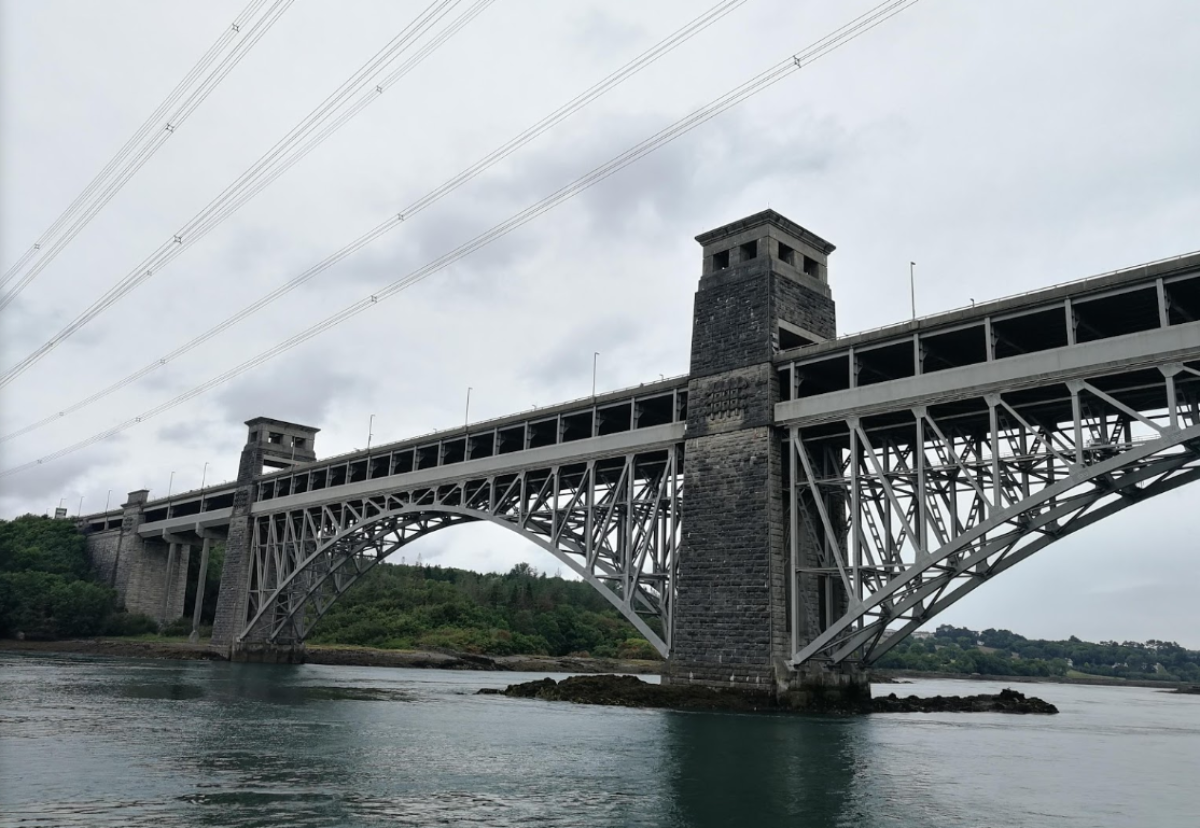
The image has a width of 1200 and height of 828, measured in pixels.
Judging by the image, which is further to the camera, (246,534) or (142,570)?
(142,570)

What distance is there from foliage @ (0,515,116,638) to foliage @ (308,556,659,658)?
1948 cm

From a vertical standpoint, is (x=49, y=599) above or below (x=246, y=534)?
below

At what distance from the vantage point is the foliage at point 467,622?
93.9 m

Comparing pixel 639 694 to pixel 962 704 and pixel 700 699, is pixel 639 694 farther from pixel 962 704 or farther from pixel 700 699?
pixel 962 704

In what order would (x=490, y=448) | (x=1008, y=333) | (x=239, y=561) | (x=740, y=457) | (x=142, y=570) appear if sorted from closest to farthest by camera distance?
(x=1008, y=333)
(x=740, y=457)
(x=490, y=448)
(x=239, y=561)
(x=142, y=570)

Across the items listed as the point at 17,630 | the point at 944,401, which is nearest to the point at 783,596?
the point at 944,401

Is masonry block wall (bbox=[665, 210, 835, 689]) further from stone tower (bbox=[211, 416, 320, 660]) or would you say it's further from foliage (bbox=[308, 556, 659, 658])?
foliage (bbox=[308, 556, 659, 658])

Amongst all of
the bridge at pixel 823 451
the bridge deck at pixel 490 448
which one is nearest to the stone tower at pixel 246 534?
the bridge deck at pixel 490 448

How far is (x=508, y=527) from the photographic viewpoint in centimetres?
4722

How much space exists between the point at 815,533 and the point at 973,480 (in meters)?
7.32

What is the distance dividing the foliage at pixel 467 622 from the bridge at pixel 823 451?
47.4 metres

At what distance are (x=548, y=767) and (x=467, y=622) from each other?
80.2 m

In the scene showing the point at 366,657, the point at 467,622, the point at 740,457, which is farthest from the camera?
the point at 467,622

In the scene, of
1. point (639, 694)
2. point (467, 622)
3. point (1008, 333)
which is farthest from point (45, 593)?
point (1008, 333)
